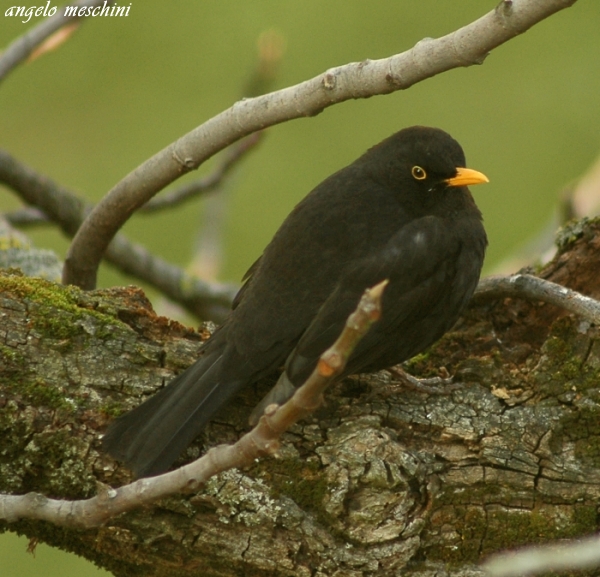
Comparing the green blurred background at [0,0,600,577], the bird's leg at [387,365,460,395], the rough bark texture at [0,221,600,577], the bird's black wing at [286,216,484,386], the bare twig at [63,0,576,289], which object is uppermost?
the green blurred background at [0,0,600,577]

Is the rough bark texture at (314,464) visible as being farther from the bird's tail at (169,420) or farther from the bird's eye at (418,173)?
the bird's eye at (418,173)

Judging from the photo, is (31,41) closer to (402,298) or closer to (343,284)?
(343,284)

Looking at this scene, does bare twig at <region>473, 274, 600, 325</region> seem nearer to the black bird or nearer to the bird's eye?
the black bird

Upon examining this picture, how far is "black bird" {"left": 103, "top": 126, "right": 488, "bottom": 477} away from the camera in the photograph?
393cm

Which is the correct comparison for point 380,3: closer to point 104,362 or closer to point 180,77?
point 180,77

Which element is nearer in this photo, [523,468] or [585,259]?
[523,468]

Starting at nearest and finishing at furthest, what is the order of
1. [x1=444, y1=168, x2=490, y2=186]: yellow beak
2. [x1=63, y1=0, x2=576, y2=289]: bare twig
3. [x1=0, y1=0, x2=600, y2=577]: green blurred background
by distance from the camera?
[x1=63, y1=0, x2=576, y2=289]: bare twig < [x1=444, y1=168, x2=490, y2=186]: yellow beak < [x1=0, y1=0, x2=600, y2=577]: green blurred background

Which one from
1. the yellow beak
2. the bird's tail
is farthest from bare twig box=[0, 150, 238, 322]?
the bird's tail

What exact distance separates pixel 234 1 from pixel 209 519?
8.34 metres

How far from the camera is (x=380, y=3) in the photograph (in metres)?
10.8

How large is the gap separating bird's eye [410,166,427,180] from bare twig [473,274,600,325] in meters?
0.56

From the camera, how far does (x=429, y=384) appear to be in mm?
4121

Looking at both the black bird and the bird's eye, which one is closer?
the black bird

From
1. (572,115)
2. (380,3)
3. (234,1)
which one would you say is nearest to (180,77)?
(234,1)
